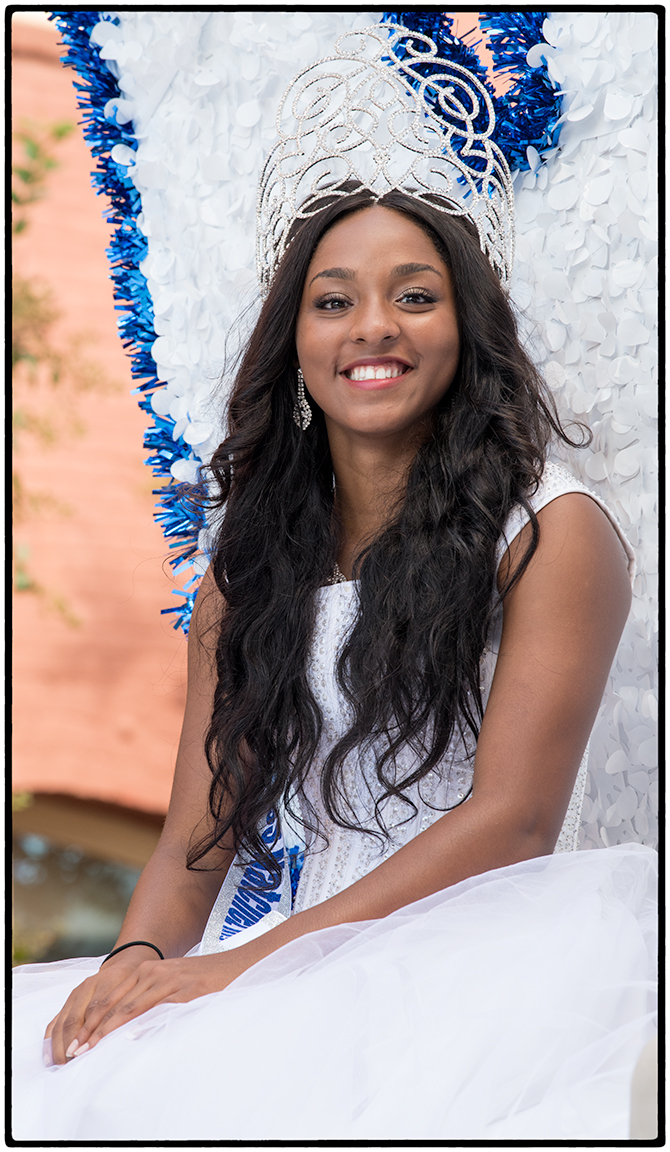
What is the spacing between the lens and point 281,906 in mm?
1815

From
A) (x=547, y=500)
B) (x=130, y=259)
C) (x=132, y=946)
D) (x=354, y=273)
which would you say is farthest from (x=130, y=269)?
(x=132, y=946)

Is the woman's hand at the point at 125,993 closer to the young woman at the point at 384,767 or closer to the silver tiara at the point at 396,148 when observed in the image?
the young woman at the point at 384,767

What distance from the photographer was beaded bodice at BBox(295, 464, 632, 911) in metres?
1.58

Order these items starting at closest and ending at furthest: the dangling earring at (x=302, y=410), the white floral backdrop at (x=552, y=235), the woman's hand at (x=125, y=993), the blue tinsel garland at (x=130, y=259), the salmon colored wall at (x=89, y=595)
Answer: the woman's hand at (x=125, y=993), the white floral backdrop at (x=552, y=235), the dangling earring at (x=302, y=410), the blue tinsel garland at (x=130, y=259), the salmon colored wall at (x=89, y=595)

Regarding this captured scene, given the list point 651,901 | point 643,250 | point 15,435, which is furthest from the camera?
point 15,435

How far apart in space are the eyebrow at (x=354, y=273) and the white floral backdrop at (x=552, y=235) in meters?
0.27

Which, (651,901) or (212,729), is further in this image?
(212,729)

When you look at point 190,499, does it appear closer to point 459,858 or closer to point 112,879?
point 459,858

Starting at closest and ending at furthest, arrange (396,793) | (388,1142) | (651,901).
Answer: (388,1142), (651,901), (396,793)

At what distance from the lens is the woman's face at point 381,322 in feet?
5.21

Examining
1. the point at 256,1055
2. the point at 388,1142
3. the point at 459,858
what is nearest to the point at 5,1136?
the point at 256,1055

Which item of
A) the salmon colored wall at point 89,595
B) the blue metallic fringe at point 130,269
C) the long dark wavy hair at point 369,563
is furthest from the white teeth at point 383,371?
the salmon colored wall at point 89,595

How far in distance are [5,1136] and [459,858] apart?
0.58 meters

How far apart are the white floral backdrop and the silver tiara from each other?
10cm
